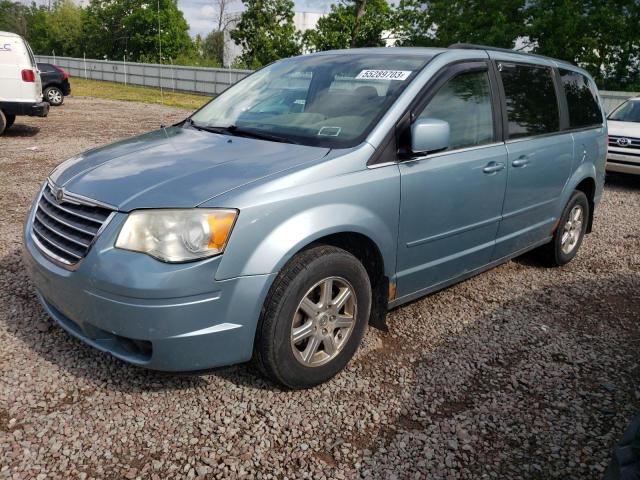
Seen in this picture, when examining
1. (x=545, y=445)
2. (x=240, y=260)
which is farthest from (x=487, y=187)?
(x=240, y=260)

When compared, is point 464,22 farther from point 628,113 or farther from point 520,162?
point 520,162

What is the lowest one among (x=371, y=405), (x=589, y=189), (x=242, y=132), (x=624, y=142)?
(x=371, y=405)

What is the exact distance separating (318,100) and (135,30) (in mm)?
58633

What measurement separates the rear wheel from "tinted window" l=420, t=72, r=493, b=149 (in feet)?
56.0

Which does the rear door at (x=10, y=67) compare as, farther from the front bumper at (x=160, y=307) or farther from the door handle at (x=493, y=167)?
the door handle at (x=493, y=167)

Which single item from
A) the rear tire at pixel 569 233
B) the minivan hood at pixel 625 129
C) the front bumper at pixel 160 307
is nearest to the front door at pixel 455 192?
the front bumper at pixel 160 307

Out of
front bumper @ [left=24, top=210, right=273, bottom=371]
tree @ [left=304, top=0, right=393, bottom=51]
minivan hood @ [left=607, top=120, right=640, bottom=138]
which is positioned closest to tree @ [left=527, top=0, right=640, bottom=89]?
tree @ [left=304, top=0, right=393, bottom=51]

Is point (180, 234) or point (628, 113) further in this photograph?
point (628, 113)

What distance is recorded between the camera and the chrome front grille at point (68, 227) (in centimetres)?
245

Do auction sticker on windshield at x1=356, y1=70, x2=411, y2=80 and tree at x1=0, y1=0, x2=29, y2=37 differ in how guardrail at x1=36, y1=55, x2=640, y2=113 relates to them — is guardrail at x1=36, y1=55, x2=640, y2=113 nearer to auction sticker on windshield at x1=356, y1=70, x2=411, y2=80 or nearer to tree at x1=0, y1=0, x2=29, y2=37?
auction sticker on windshield at x1=356, y1=70, x2=411, y2=80

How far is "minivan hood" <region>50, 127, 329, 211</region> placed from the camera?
2.41 metres

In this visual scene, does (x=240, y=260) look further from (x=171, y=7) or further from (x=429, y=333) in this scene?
(x=171, y=7)

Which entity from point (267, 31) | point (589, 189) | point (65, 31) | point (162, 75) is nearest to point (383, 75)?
point (589, 189)

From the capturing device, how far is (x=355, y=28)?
34.7 metres
